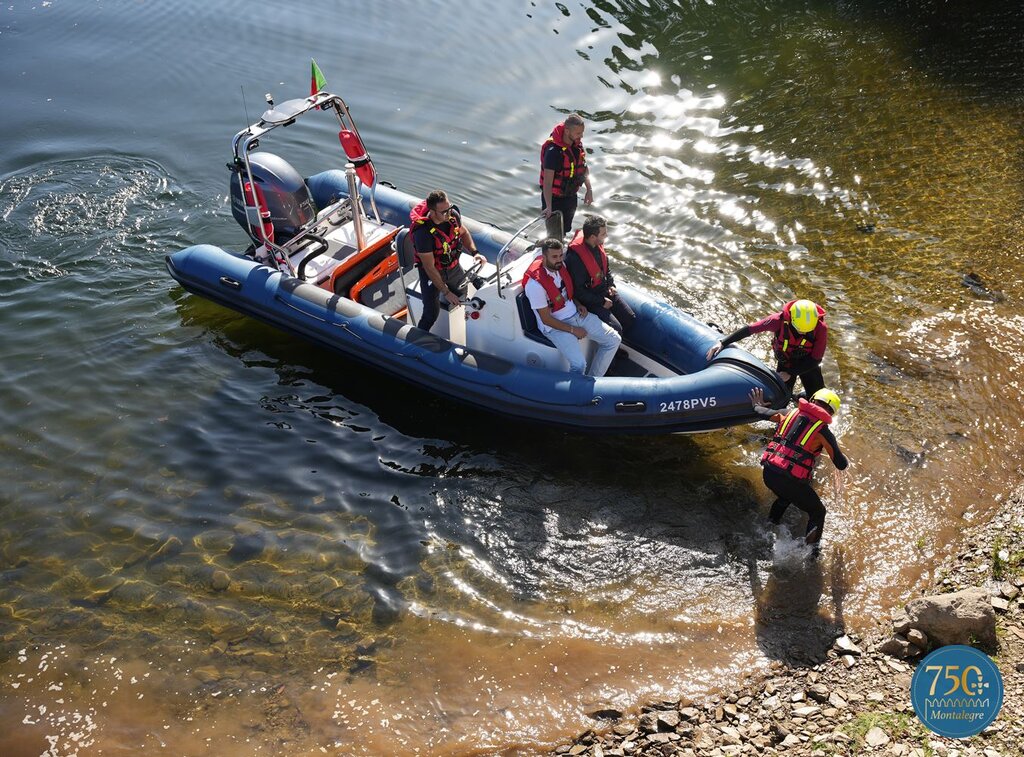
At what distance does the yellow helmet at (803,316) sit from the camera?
20.0 feet

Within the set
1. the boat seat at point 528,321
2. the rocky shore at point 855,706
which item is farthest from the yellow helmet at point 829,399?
the boat seat at point 528,321

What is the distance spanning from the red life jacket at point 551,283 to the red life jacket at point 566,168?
169 cm

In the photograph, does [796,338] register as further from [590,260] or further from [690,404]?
[590,260]

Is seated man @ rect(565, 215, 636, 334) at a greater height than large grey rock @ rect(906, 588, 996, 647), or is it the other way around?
seated man @ rect(565, 215, 636, 334)

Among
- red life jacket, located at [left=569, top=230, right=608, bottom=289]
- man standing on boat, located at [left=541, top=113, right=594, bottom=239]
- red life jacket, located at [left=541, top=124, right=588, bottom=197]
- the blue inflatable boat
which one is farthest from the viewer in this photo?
red life jacket, located at [left=541, top=124, right=588, bottom=197]

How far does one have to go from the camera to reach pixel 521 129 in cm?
1125

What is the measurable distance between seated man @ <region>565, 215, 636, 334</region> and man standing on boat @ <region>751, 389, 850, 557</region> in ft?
5.65

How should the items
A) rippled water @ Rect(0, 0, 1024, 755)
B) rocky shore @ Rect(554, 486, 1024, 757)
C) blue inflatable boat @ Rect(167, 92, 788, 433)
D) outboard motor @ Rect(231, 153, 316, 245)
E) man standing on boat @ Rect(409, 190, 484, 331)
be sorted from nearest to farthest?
rocky shore @ Rect(554, 486, 1024, 757)
rippled water @ Rect(0, 0, 1024, 755)
blue inflatable boat @ Rect(167, 92, 788, 433)
man standing on boat @ Rect(409, 190, 484, 331)
outboard motor @ Rect(231, 153, 316, 245)

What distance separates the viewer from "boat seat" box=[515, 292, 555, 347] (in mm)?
6777

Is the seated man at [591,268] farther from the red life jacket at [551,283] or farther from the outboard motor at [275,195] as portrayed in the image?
the outboard motor at [275,195]

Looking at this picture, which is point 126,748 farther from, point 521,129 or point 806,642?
point 521,129

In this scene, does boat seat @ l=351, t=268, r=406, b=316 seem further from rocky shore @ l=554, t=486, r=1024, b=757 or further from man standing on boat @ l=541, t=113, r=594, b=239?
rocky shore @ l=554, t=486, r=1024, b=757

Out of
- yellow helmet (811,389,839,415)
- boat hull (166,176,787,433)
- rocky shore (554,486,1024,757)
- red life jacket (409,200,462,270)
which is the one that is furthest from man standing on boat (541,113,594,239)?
rocky shore (554,486,1024,757)

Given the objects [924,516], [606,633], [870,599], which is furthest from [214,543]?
[924,516]
